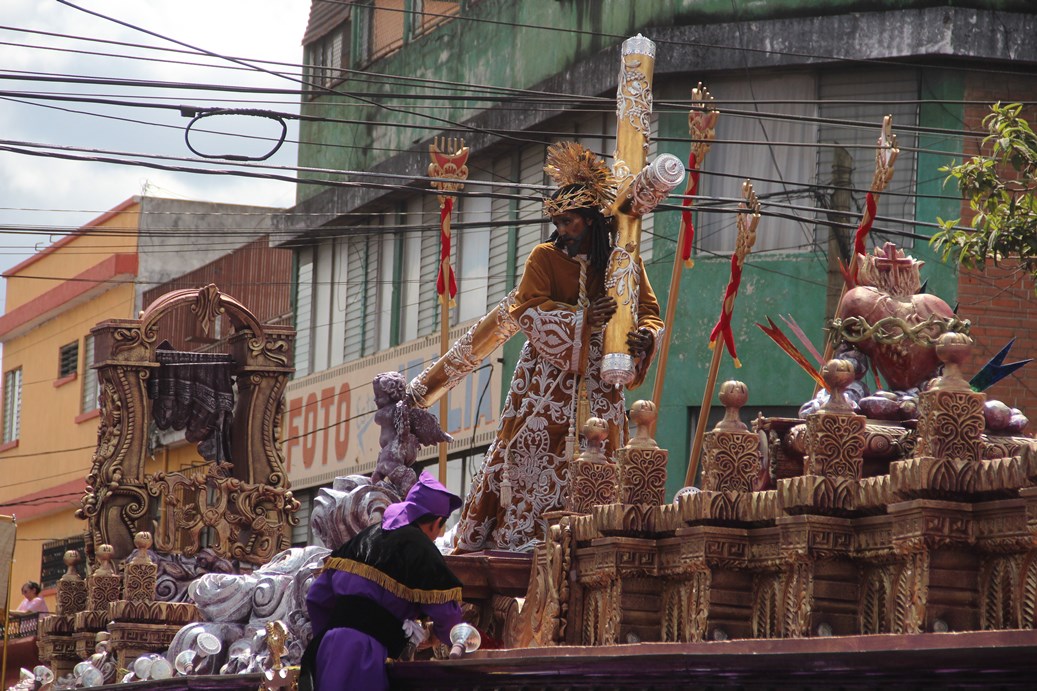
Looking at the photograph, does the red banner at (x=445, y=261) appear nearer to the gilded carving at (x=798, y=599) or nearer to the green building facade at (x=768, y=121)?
the green building facade at (x=768, y=121)

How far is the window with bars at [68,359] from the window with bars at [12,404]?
88.6 inches

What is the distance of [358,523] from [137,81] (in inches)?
163

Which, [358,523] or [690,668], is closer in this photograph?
[690,668]

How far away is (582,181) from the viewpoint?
27.1 feet

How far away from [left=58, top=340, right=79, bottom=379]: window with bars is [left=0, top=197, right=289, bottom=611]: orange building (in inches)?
0.9

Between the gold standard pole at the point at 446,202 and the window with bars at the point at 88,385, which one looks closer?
the gold standard pole at the point at 446,202

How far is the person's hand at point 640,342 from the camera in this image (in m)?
7.91

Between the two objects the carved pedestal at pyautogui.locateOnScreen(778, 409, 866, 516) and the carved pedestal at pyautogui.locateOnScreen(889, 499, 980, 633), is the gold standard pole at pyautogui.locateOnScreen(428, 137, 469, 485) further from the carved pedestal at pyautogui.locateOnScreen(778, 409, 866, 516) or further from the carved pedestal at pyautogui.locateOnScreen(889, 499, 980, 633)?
the carved pedestal at pyautogui.locateOnScreen(889, 499, 980, 633)

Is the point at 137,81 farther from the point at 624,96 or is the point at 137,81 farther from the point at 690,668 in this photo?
the point at 690,668

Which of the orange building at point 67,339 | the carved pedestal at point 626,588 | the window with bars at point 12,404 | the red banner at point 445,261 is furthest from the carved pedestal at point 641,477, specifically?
the window with bars at point 12,404

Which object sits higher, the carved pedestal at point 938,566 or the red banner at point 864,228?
the red banner at point 864,228

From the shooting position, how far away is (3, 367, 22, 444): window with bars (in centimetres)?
3366

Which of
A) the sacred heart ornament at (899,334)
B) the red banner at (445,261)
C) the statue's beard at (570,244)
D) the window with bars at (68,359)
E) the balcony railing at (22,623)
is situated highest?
the window with bars at (68,359)

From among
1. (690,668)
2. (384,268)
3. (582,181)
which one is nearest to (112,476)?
(582,181)
